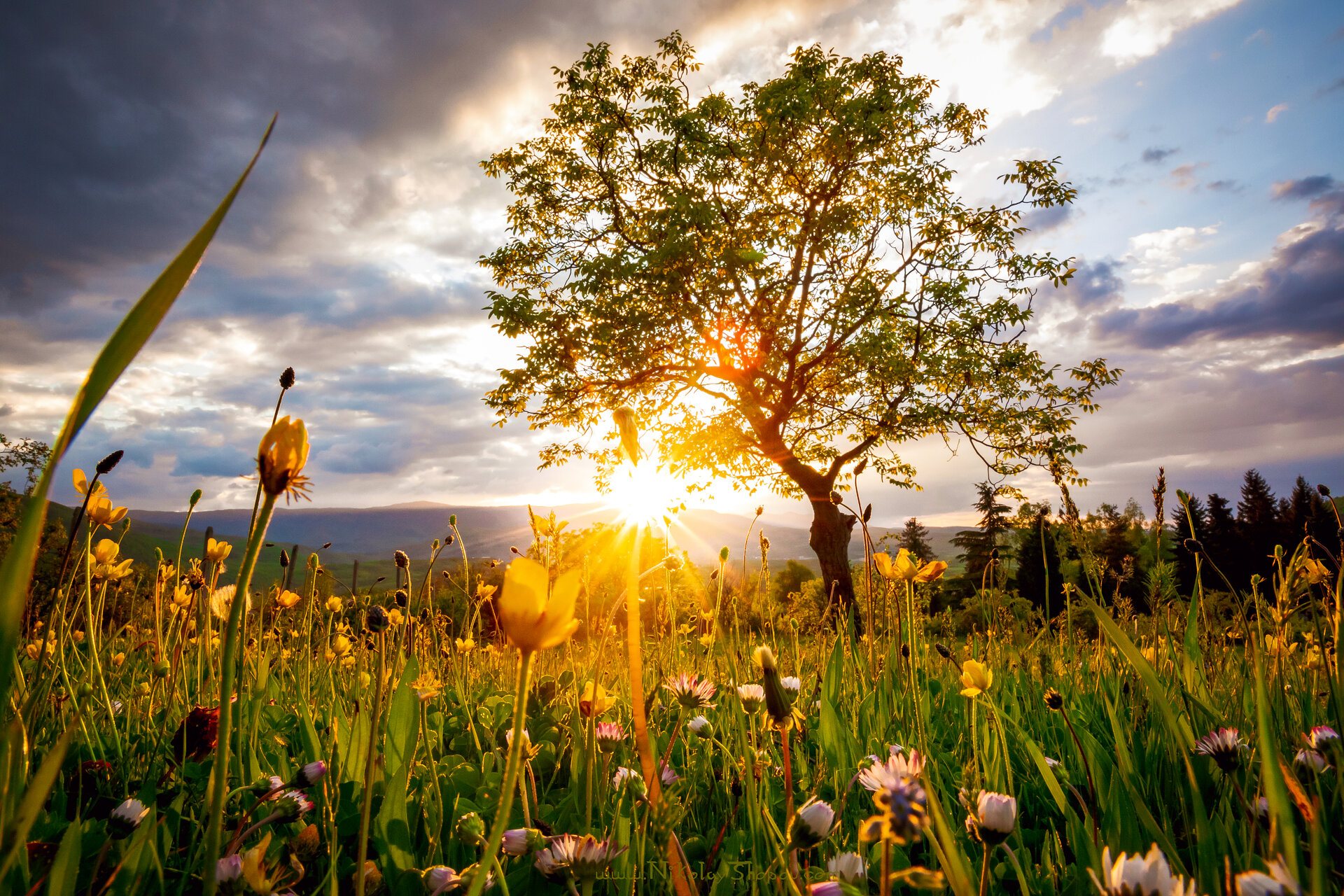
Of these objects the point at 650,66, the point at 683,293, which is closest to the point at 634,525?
the point at 683,293

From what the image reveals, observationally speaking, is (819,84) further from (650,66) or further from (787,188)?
(650,66)

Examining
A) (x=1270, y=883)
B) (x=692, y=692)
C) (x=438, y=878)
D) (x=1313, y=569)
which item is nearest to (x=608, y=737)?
(x=692, y=692)

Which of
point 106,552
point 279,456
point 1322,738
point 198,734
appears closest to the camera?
point 279,456

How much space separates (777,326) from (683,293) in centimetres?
258

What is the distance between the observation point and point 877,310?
1448cm

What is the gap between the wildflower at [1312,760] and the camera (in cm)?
120

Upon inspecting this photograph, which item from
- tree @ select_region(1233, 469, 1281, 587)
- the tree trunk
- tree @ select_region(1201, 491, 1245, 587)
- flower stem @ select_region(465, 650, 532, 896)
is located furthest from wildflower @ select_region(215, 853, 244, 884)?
tree @ select_region(1201, 491, 1245, 587)

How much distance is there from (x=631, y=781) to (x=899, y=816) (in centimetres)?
83

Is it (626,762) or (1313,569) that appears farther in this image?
(1313,569)

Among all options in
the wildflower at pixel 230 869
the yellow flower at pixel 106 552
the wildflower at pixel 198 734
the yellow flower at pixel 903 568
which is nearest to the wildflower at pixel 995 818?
the wildflower at pixel 230 869

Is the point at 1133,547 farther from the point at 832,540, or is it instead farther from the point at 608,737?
the point at 832,540

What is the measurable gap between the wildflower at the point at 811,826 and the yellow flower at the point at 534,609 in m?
0.46

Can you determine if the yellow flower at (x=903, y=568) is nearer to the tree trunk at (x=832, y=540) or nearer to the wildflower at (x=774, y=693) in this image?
the wildflower at (x=774, y=693)

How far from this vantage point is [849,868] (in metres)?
0.97
